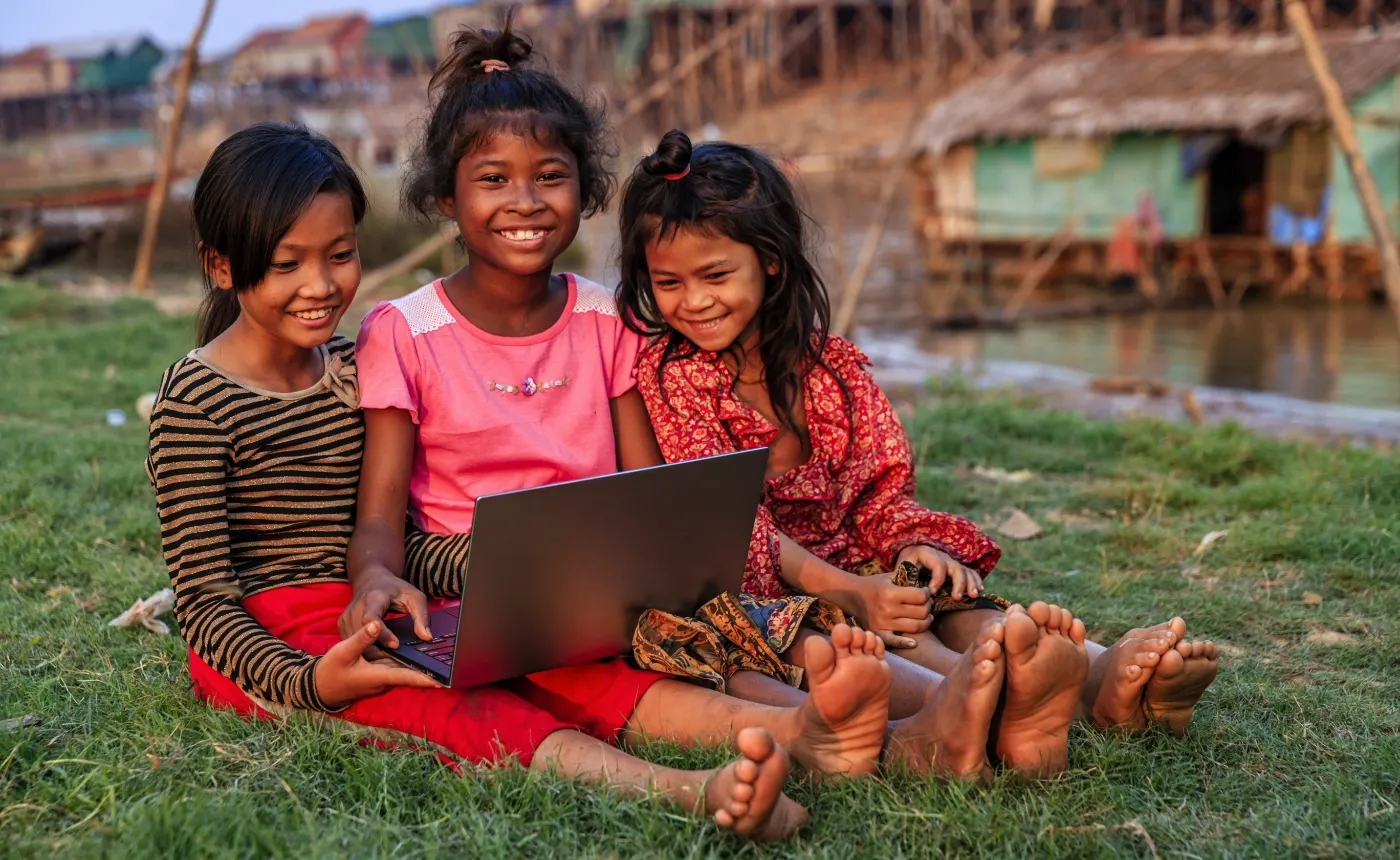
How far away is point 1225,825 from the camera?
2.07 m

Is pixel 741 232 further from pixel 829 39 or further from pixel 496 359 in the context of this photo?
pixel 829 39

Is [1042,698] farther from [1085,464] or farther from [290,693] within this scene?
[1085,464]

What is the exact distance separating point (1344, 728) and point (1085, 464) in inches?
105

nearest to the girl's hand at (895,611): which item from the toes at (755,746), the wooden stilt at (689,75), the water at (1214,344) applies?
the toes at (755,746)

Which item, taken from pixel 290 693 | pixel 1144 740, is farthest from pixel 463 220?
pixel 1144 740

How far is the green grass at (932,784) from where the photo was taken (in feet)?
6.45

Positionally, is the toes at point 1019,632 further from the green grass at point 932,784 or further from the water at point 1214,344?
the water at point 1214,344

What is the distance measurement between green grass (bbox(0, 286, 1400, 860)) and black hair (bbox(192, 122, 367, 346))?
0.88 m

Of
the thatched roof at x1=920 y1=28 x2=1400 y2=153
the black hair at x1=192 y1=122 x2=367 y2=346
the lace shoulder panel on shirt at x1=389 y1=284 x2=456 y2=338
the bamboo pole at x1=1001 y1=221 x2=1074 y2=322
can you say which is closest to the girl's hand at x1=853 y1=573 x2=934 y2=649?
the lace shoulder panel on shirt at x1=389 y1=284 x2=456 y2=338

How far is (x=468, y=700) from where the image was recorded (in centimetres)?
228

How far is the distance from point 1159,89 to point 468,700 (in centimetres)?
1623

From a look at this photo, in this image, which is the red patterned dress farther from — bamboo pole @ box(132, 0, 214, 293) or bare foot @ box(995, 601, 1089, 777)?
bamboo pole @ box(132, 0, 214, 293)

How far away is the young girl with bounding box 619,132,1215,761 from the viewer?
8.96 ft

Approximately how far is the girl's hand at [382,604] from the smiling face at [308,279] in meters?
0.49
